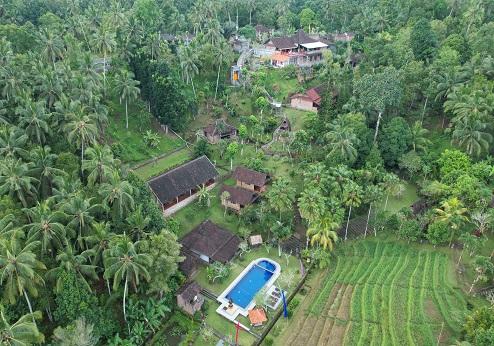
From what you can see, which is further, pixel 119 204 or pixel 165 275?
pixel 119 204

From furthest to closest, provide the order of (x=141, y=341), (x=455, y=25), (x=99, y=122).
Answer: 1. (x=455, y=25)
2. (x=99, y=122)
3. (x=141, y=341)

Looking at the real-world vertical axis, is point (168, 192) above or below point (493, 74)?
below

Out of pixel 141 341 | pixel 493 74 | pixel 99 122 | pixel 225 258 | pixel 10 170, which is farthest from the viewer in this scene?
pixel 493 74

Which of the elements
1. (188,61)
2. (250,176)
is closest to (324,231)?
(250,176)

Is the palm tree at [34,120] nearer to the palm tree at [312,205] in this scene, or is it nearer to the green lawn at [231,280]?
the green lawn at [231,280]

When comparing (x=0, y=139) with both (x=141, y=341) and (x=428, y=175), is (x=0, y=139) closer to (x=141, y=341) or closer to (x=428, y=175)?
(x=141, y=341)

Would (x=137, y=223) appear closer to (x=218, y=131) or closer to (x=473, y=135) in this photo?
(x=218, y=131)

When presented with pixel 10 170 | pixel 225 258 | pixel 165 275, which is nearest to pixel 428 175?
pixel 225 258
